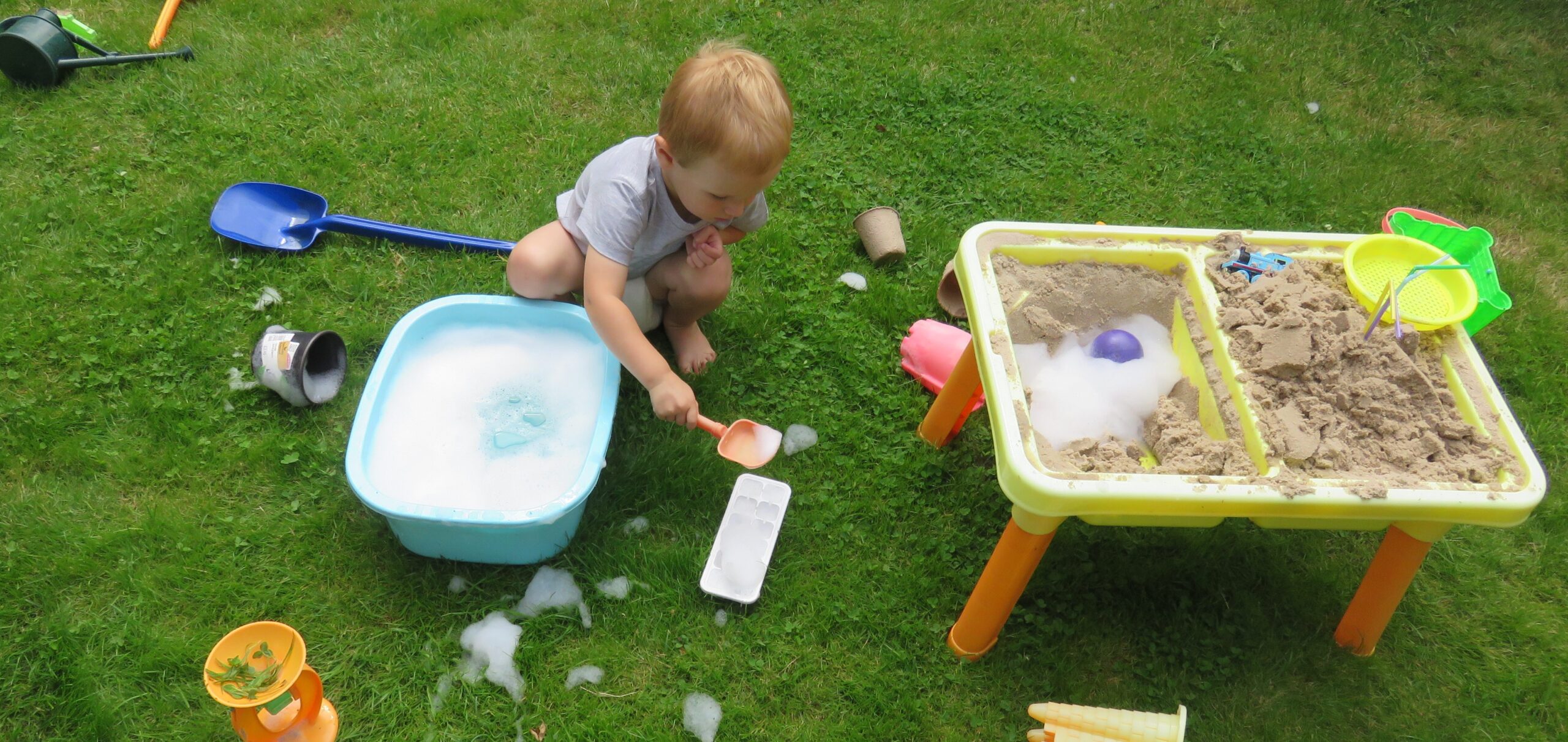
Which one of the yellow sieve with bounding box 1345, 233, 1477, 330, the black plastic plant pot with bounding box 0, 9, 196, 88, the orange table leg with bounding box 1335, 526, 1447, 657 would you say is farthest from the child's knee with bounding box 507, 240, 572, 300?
the black plastic plant pot with bounding box 0, 9, 196, 88

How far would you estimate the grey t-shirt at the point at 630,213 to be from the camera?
1934 mm

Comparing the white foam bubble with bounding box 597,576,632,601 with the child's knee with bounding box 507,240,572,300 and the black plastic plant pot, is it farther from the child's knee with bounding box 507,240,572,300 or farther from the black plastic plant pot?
the black plastic plant pot

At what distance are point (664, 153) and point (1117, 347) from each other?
3.38 ft

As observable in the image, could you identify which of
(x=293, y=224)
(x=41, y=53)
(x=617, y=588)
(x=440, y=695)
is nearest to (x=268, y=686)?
(x=440, y=695)

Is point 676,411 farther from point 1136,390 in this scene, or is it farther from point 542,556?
point 1136,390

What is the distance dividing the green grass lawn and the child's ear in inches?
27.4

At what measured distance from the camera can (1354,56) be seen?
371 centimetres

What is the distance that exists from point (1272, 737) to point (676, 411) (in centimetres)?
144

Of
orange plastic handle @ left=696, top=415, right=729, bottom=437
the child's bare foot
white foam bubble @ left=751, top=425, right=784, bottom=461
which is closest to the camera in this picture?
orange plastic handle @ left=696, top=415, right=729, bottom=437

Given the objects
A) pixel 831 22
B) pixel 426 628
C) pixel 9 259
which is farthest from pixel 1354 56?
pixel 9 259

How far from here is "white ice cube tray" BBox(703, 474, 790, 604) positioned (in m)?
1.99

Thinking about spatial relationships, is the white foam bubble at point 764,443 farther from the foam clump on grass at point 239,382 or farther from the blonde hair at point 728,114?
the foam clump on grass at point 239,382

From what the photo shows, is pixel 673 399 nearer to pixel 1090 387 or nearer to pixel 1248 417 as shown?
pixel 1090 387

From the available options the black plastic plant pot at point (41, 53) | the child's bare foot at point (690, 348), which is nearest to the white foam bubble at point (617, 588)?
the child's bare foot at point (690, 348)
